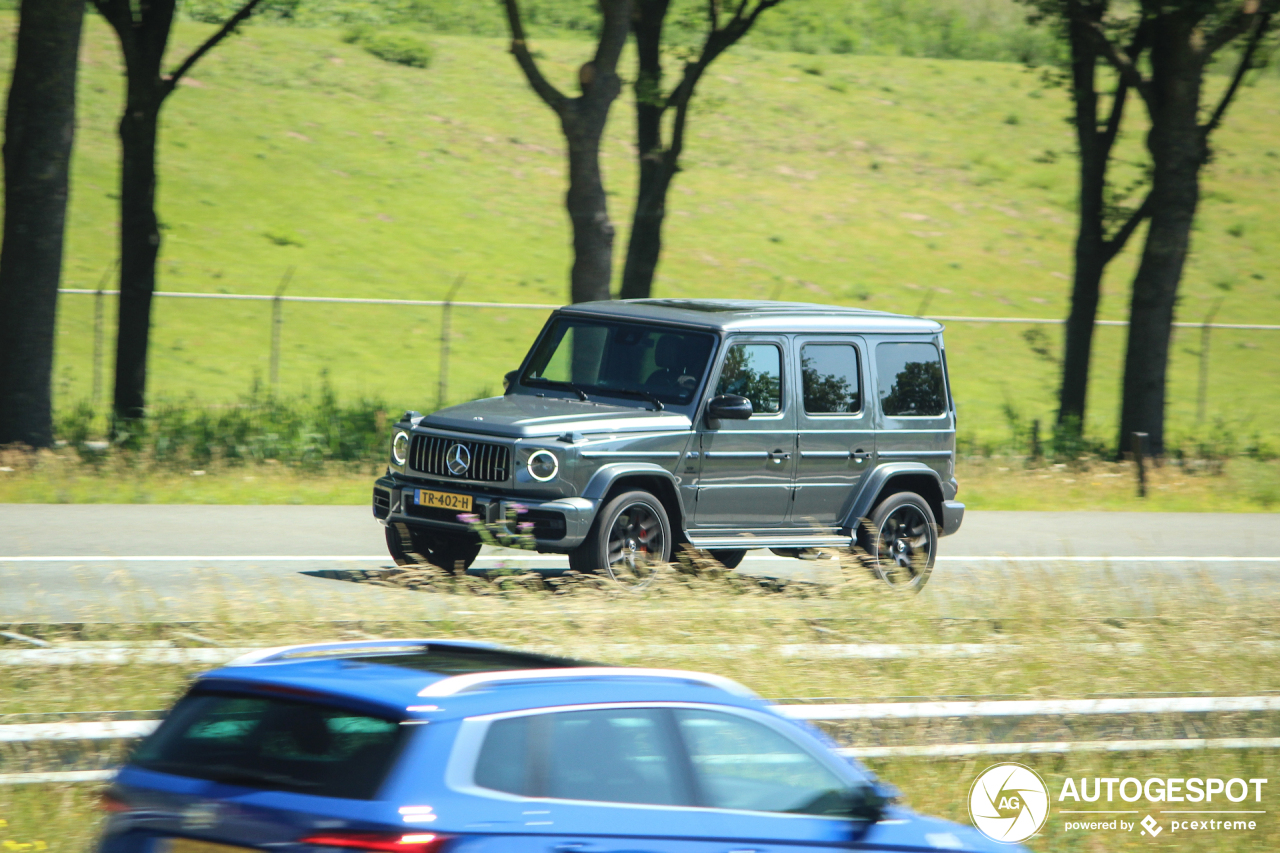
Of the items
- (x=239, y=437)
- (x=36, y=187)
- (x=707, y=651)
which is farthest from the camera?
(x=239, y=437)

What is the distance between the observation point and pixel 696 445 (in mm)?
10711

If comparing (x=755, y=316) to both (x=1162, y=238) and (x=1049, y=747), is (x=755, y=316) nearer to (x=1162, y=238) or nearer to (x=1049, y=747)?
(x=1049, y=747)

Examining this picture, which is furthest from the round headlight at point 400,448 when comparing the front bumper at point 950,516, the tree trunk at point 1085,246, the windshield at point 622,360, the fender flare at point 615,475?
the tree trunk at point 1085,246

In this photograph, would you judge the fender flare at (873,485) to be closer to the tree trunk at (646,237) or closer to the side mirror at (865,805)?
the side mirror at (865,805)

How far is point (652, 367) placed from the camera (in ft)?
36.4

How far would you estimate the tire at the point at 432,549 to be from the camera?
1080 cm

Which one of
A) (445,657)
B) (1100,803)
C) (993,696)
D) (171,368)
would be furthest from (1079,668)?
(171,368)

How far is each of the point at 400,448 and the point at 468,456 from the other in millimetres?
777

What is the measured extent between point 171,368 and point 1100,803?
2846cm

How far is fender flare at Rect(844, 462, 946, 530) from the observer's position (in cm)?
1162

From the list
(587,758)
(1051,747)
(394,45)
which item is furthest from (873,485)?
(394,45)

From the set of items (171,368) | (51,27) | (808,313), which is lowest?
(171,368)

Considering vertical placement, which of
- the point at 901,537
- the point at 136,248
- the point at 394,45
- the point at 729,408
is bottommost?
the point at 901,537

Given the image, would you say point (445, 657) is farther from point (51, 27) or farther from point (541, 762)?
point (51, 27)
